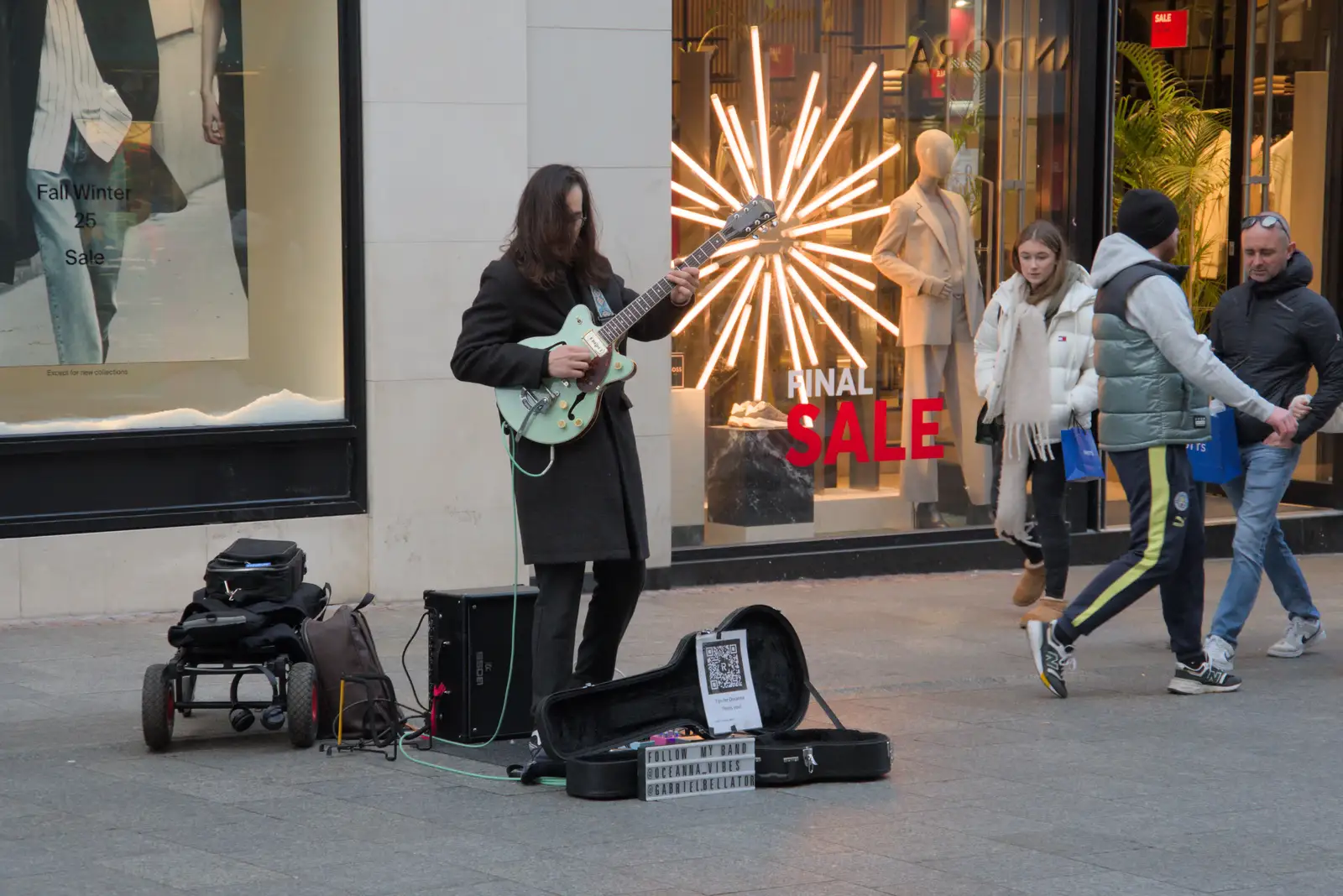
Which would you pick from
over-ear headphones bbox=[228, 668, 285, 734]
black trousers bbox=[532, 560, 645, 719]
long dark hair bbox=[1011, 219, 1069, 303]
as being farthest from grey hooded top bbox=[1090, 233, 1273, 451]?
over-ear headphones bbox=[228, 668, 285, 734]

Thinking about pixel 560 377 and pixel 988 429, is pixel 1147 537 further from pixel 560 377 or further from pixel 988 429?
pixel 560 377

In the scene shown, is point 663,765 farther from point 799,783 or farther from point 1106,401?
point 1106,401

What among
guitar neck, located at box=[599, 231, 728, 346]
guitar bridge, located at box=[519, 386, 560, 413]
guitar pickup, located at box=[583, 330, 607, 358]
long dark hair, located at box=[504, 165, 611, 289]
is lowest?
guitar bridge, located at box=[519, 386, 560, 413]

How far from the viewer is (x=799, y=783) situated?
604cm

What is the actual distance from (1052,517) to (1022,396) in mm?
606

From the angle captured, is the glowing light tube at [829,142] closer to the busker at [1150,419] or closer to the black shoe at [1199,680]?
the busker at [1150,419]

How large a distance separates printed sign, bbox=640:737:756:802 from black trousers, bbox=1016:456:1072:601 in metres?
3.43

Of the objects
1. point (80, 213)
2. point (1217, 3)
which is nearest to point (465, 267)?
point (80, 213)

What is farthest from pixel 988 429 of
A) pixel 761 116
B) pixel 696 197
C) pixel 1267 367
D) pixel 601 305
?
pixel 601 305

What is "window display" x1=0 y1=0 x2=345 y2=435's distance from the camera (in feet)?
29.9

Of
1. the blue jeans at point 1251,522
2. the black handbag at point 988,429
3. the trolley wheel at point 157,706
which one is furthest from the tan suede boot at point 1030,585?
the trolley wheel at point 157,706

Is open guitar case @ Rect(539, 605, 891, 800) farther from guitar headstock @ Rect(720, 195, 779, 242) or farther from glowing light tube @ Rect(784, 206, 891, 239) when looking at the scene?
glowing light tube @ Rect(784, 206, 891, 239)

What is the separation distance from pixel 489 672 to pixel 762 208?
1831mm

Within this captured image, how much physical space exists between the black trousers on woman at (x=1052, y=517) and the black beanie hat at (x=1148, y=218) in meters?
1.55
